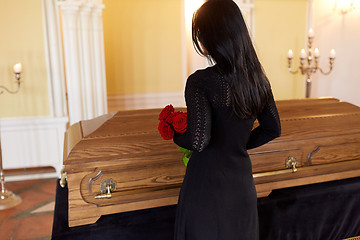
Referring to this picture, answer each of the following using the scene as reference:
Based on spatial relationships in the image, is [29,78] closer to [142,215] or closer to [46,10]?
[46,10]

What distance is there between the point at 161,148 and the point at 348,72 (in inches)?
169

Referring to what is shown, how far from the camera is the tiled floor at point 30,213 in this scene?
2906mm

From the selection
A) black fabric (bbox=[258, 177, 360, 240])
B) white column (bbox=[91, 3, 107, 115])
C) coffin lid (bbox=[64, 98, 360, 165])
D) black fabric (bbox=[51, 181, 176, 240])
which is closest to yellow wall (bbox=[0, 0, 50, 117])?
white column (bbox=[91, 3, 107, 115])

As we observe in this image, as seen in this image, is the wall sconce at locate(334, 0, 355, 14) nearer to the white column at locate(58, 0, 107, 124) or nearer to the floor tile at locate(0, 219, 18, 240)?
the white column at locate(58, 0, 107, 124)

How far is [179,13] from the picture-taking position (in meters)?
5.24

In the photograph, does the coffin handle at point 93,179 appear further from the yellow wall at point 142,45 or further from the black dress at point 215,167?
the yellow wall at point 142,45

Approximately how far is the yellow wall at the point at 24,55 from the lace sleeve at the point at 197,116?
10.2 feet

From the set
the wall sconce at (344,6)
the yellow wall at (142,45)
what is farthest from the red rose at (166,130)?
the wall sconce at (344,6)

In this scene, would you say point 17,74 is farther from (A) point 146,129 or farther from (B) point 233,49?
(B) point 233,49

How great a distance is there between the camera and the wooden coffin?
174 cm

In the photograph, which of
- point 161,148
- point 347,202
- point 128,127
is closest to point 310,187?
point 347,202

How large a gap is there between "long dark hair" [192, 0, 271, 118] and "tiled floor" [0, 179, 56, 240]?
227cm

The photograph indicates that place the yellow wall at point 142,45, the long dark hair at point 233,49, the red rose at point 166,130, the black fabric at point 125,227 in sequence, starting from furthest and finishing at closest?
the yellow wall at point 142,45, the black fabric at point 125,227, the red rose at point 166,130, the long dark hair at point 233,49

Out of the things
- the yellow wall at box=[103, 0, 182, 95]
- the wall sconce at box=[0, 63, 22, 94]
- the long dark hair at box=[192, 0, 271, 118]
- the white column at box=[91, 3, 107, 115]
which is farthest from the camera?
the yellow wall at box=[103, 0, 182, 95]
